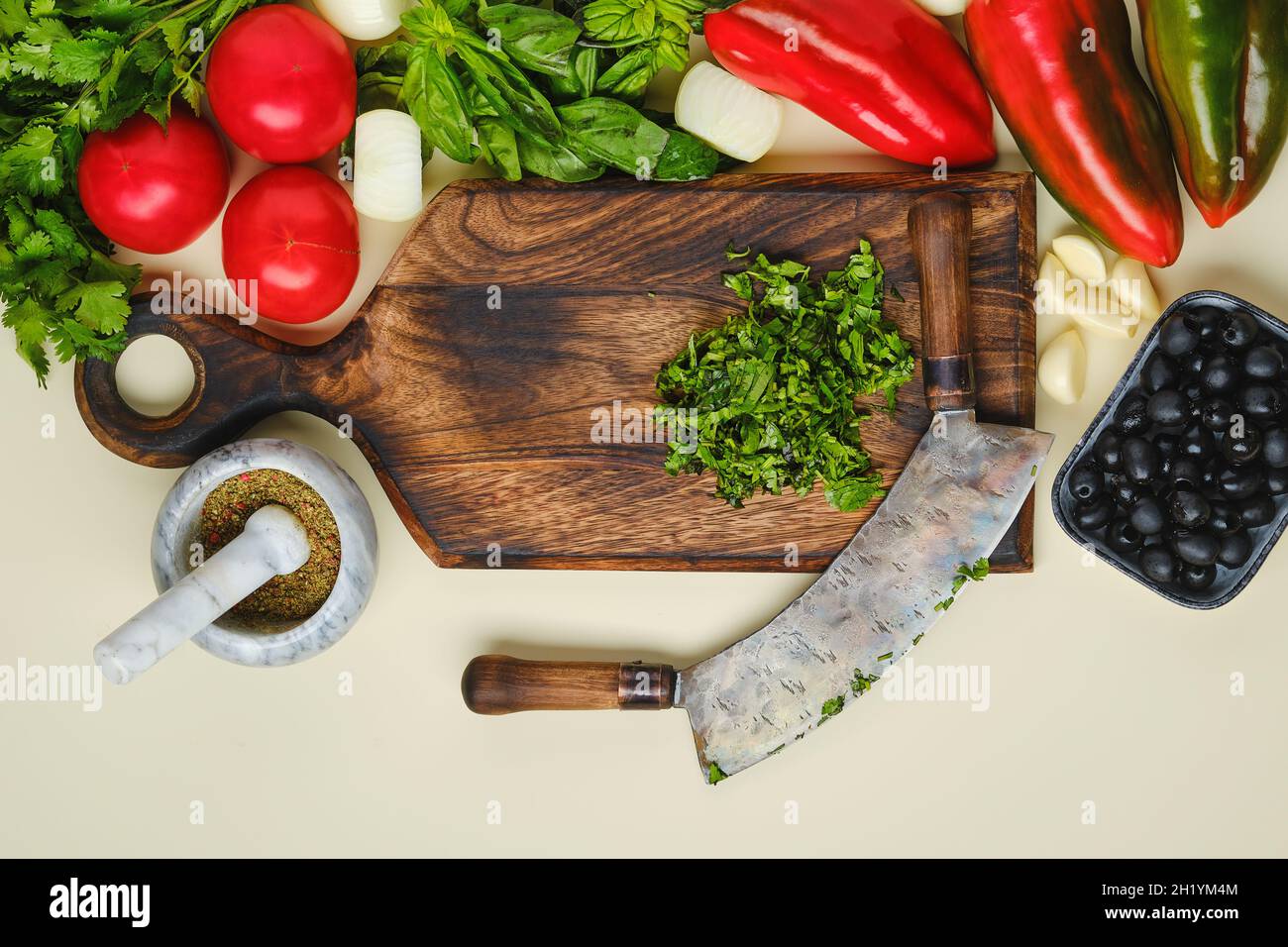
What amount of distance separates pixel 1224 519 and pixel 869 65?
0.76 m

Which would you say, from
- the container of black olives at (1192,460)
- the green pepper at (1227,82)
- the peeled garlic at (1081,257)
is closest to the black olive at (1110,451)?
the container of black olives at (1192,460)

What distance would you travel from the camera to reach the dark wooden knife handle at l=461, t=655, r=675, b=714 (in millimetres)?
1374

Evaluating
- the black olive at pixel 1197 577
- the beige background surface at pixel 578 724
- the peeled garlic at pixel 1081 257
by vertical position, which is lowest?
the beige background surface at pixel 578 724

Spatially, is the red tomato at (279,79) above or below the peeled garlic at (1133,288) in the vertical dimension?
above

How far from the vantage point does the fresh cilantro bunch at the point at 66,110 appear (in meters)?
1.21

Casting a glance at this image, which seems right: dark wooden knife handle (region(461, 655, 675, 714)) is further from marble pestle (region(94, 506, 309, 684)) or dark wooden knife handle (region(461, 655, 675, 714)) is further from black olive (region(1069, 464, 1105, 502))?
black olive (region(1069, 464, 1105, 502))

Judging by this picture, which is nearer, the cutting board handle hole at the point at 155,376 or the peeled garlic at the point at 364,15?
the peeled garlic at the point at 364,15

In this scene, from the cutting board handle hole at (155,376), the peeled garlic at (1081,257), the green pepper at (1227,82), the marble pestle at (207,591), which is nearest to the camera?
the marble pestle at (207,591)

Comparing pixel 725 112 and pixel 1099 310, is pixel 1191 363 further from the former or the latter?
pixel 725 112

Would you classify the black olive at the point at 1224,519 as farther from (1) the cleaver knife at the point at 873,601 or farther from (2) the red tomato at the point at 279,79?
(2) the red tomato at the point at 279,79

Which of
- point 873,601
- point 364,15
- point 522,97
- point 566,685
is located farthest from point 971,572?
point 364,15

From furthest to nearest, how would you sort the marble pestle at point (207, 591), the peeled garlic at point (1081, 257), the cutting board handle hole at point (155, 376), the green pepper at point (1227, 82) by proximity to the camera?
the cutting board handle hole at point (155, 376), the peeled garlic at point (1081, 257), the green pepper at point (1227, 82), the marble pestle at point (207, 591)

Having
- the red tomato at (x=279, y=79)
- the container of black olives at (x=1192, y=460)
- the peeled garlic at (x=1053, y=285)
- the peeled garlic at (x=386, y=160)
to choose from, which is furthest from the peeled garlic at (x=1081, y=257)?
the red tomato at (x=279, y=79)

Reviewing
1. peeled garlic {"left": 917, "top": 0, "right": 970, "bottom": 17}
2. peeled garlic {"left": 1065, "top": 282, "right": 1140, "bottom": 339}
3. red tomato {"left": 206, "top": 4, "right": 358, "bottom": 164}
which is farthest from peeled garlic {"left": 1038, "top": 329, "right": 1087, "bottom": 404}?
red tomato {"left": 206, "top": 4, "right": 358, "bottom": 164}
